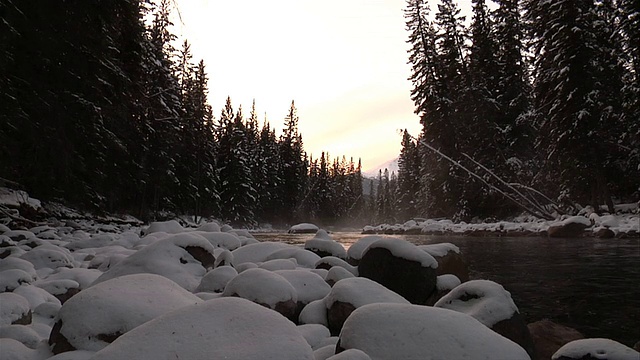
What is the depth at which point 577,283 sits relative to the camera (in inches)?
275

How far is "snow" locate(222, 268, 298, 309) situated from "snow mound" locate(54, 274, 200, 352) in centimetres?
77

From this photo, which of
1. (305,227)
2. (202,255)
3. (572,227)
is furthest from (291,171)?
(202,255)

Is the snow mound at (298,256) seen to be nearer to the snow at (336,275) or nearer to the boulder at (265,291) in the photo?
the snow at (336,275)

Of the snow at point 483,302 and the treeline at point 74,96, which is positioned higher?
the treeline at point 74,96

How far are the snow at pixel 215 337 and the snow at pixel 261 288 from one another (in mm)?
1480

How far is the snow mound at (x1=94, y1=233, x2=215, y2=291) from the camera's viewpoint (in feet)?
15.5

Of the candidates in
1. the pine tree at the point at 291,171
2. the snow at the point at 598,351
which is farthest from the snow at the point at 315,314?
the pine tree at the point at 291,171

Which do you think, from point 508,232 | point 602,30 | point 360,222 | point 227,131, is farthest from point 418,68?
point 360,222

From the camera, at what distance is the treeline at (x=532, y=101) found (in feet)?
59.3

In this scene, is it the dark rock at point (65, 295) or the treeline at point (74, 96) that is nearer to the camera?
the dark rock at point (65, 295)

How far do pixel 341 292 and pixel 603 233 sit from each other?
1443cm

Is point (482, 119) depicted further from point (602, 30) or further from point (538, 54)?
point (602, 30)

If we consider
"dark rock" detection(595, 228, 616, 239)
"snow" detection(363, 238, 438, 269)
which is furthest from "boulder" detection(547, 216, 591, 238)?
"snow" detection(363, 238, 438, 269)

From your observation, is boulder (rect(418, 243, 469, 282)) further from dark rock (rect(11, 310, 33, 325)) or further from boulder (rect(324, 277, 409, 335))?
dark rock (rect(11, 310, 33, 325))
